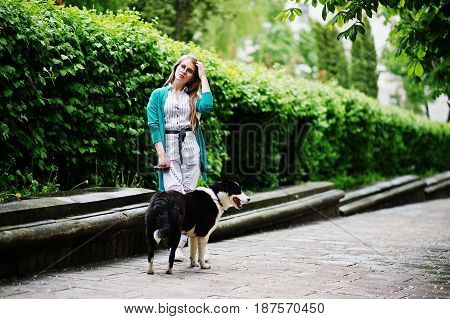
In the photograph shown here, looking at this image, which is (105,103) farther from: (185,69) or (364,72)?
(364,72)

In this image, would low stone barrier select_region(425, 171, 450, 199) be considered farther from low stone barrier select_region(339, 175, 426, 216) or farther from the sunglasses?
the sunglasses

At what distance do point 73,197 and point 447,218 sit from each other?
888cm

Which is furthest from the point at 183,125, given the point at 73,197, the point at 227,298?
the point at 227,298

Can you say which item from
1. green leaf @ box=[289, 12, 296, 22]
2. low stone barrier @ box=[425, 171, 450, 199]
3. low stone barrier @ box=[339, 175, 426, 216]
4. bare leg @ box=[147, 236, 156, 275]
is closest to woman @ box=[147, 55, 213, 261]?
bare leg @ box=[147, 236, 156, 275]

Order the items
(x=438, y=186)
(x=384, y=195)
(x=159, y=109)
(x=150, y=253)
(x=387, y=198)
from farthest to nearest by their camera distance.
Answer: (x=438, y=186), (x=387, y=198), (x=384, y=195), (x=159, y=109), (x=150, y=253)

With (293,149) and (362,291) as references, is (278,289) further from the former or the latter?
(293,149)

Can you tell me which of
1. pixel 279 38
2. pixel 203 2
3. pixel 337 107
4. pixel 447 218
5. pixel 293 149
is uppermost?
pixel 279 38

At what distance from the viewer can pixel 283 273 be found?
18.5 ft

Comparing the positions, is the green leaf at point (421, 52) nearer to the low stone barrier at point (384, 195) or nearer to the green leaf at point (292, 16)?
the green leaf at point (292, 16)

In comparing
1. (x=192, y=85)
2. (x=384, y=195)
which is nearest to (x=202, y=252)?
(x=192, y=85)

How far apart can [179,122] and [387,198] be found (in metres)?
10.2

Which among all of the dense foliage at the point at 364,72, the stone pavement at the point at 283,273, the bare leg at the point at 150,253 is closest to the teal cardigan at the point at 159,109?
the bare leg at the point at 150,253

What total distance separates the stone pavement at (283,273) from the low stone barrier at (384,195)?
13.9ft

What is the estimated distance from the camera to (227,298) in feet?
14.7
